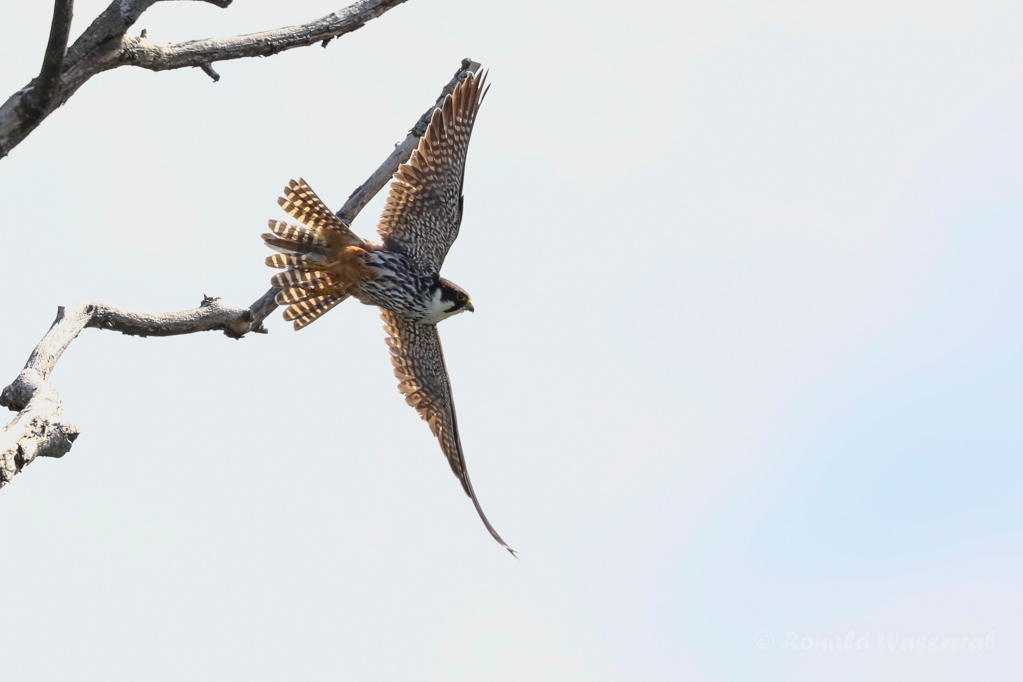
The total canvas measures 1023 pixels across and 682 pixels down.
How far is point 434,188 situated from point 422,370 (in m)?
1.60

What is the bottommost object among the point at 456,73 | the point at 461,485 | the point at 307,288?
the point at 461,485

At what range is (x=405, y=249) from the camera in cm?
849

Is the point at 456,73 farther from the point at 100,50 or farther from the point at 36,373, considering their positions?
the point at 36,373

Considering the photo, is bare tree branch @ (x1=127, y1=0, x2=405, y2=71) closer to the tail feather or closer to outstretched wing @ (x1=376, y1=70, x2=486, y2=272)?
outstretched wing @ (x1=376, y1=70, x2=486, y2=272)

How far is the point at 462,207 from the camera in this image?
8438 millimetres

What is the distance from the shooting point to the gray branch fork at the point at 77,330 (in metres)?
4.60

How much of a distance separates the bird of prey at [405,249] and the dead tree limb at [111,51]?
7.49ft

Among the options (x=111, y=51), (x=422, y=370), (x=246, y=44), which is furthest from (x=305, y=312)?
(x=111, y=51)

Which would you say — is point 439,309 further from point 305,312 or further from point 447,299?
point 305,312

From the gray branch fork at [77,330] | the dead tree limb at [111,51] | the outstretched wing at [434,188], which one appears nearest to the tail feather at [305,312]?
the gray branch fork at [77,330]

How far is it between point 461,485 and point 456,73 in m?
3.22

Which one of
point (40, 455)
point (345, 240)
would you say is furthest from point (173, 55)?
point (345, 240)

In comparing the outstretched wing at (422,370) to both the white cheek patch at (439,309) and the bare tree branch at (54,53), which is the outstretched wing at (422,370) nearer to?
the white cheek patch at (439,309)

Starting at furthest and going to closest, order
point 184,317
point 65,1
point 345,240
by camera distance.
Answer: point 345,240 < point 184,317 < point 65,1
